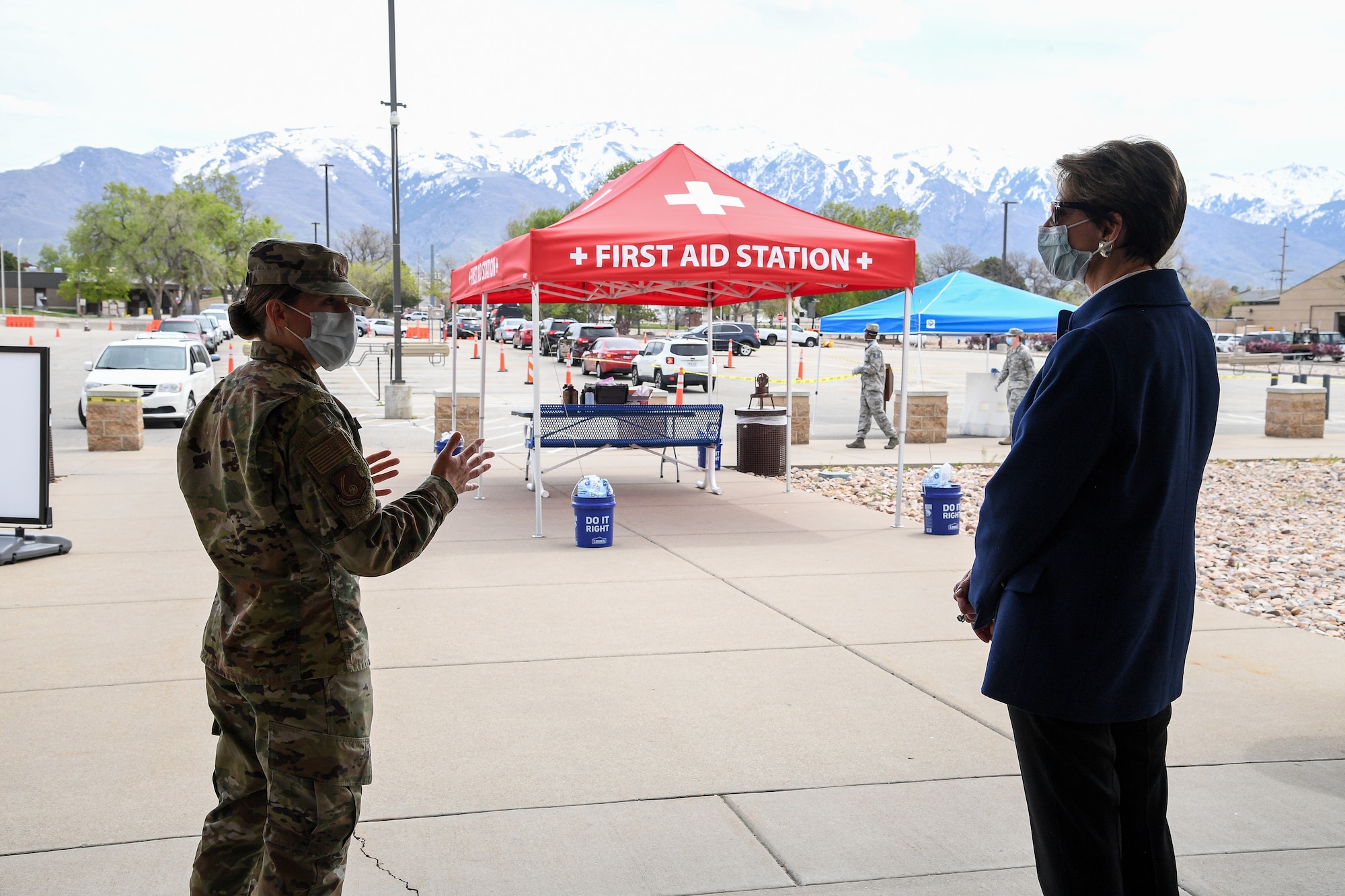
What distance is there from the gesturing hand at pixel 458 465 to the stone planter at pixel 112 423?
1419 centimetres

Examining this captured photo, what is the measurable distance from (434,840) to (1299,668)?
4.54 m

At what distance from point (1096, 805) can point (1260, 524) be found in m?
9.60

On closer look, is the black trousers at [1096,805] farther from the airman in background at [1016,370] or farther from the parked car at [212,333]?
the parked car at [212,333]

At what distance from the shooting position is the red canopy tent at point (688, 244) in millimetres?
9117

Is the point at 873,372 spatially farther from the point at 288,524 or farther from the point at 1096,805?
the point at 288,524

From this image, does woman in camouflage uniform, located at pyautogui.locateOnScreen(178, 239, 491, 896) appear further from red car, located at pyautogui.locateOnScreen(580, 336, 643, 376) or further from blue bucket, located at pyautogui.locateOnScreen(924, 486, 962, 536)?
red car, located at pyautogui.locateOnScreen(580, 336, 643, 376)

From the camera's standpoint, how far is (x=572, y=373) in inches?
1603

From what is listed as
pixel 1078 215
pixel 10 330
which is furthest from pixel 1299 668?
pixel 10 330

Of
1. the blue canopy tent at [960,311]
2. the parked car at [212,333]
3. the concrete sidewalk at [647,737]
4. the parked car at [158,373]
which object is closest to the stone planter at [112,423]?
the parked car at [158,373]

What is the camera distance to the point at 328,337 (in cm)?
265

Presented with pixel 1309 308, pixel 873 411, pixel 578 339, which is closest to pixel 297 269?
pixel 873 411

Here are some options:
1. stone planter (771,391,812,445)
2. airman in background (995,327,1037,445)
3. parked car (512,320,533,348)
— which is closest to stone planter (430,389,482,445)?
stone planter (771,391,812,445)

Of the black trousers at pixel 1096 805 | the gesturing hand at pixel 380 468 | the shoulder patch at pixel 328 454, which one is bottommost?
the black trousers at pixel 1096 805

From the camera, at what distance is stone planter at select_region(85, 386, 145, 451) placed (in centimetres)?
1523
